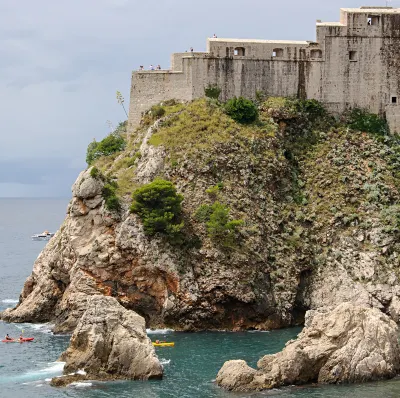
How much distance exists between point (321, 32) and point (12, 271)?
49120 mm

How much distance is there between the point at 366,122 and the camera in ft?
305

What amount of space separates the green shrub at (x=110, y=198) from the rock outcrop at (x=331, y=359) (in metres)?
21.5

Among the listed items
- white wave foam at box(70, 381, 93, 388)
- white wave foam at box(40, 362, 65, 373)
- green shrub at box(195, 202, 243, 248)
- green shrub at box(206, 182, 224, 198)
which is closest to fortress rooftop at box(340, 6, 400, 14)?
green shrub at box(206, 182, 224, 198)

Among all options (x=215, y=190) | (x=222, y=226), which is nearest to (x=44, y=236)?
(x=215, y=190)

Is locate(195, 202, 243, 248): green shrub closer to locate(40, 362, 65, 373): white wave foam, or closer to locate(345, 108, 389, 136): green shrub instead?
locate(345, 108, 389, 136): green shrub

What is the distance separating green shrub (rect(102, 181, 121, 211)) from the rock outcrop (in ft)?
70.4

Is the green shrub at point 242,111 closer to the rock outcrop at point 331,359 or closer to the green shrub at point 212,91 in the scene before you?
the green shrub at point 212,91

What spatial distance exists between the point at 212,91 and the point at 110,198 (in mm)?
15812

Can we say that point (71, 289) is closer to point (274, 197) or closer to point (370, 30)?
point (274, 197)

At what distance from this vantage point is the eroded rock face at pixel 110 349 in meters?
65.3

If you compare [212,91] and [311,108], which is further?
[311,108]

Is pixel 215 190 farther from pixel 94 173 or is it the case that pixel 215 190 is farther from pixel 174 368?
pixel 174 368

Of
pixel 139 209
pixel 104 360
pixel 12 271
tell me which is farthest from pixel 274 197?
pixel 12 271

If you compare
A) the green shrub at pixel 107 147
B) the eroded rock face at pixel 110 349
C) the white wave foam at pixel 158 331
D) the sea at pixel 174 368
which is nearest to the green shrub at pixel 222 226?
the sea at pixel 174 368
